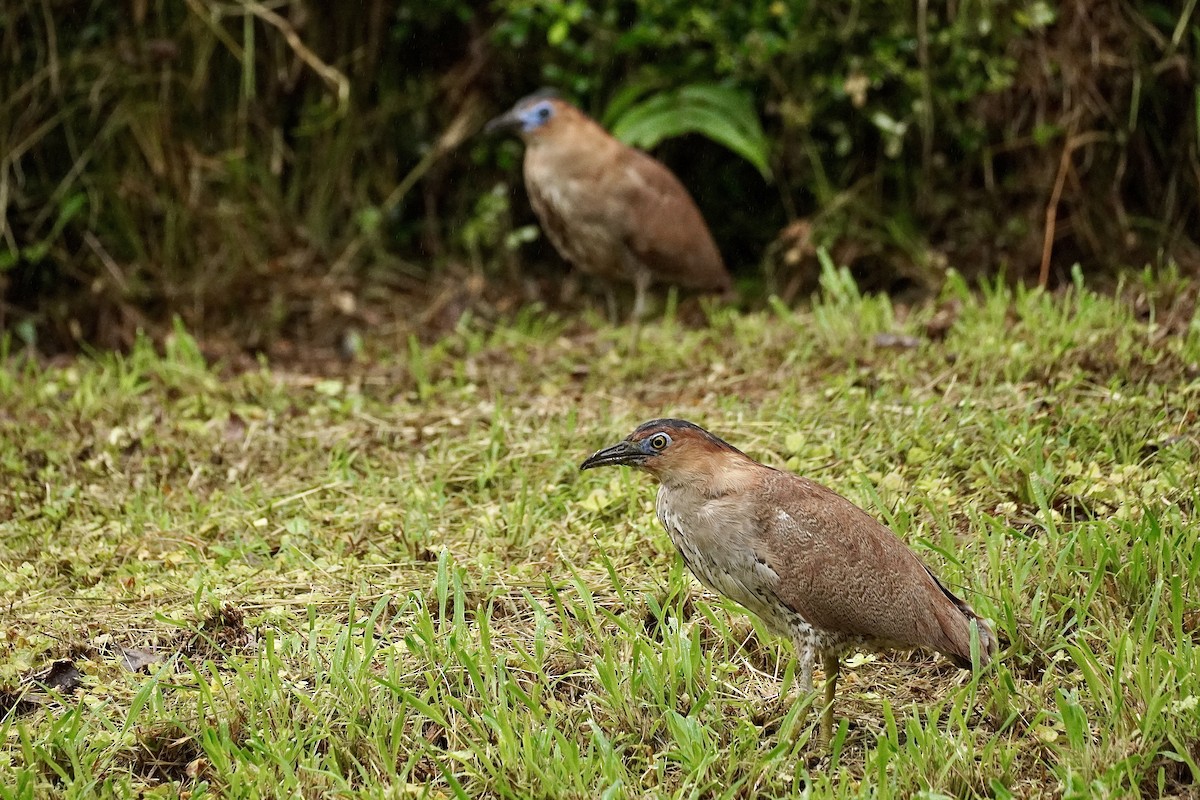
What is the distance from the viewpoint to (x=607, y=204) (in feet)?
25.1

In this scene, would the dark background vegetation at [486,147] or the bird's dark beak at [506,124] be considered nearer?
the dark background vegetation at [486,147]

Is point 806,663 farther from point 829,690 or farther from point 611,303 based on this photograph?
point 611,303

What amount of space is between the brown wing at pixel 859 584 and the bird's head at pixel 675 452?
22 cm

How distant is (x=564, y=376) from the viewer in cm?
664

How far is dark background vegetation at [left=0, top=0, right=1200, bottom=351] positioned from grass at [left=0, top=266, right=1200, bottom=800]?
1127 mm

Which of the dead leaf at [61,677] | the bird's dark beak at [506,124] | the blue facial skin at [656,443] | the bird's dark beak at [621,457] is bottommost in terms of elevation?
the dead leaf at [61,677]

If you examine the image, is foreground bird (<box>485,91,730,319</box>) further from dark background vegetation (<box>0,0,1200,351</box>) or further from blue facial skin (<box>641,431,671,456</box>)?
blue facial skin (<box>641,431,671,456</box>)

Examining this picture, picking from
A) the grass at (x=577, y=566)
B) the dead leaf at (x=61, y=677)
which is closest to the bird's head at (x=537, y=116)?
the grass at (x=577, y=566)

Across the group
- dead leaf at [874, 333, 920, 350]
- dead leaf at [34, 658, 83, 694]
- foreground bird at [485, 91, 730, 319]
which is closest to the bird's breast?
dead leaf at [34, 658, 83, 694]

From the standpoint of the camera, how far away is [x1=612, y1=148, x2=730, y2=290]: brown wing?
766 cm

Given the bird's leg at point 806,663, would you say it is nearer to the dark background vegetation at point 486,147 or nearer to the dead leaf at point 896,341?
the dead leaf at point 896,341

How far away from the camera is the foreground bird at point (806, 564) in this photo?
12.0ft

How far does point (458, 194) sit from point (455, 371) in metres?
2.40

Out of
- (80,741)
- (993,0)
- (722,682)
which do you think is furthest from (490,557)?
(993,0)
